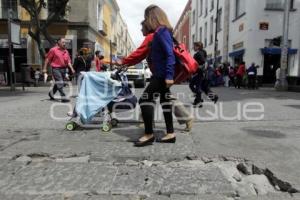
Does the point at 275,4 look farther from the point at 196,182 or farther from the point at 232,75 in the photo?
the point at 196,182

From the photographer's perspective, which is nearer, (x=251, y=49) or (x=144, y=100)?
(x=144, y=100)

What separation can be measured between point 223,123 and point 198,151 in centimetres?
259

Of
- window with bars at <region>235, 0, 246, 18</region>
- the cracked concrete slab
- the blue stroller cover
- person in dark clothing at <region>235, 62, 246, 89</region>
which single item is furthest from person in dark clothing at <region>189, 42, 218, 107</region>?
window with bars at <region>235, 0, 246, 18</region>

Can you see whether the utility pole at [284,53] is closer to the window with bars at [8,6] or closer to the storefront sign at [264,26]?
the storefront sign at [264,26]

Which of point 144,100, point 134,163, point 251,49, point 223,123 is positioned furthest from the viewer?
point 251,49

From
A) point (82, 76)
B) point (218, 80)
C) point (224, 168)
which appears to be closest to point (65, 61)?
point (82, 76)

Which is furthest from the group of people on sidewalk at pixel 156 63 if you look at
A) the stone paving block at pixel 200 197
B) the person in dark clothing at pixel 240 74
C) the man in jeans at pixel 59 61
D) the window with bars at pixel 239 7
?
the window with bars at pixel 239 7

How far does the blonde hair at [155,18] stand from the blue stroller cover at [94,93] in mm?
1272

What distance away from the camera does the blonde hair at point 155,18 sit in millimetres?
5434

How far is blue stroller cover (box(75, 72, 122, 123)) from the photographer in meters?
6.38

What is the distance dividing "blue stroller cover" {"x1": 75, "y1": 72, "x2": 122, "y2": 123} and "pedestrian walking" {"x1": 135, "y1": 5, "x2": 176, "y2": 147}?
1037 millimetres

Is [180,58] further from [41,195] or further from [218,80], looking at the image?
[218,80]

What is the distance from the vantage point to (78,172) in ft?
13.7

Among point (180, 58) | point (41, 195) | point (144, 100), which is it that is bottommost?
point (41, 195)
